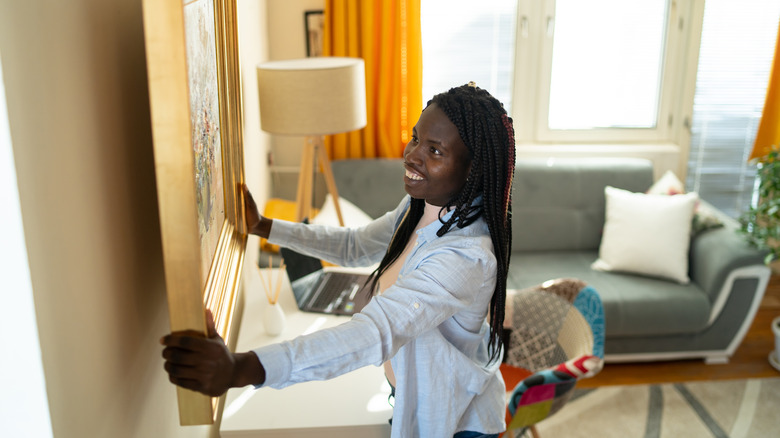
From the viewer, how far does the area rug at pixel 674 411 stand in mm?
2650

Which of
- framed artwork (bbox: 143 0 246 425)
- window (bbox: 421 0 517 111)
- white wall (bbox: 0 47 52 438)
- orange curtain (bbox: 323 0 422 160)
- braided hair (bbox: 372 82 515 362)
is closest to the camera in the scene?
white wall (bbox: 0 47 52 438)

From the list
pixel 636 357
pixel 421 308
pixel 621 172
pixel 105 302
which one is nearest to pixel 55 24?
pixel 105 302

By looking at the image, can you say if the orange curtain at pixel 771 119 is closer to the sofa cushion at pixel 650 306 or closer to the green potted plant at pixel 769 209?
the green potted plant at pixel 769 209

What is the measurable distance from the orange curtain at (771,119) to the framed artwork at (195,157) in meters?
3.48

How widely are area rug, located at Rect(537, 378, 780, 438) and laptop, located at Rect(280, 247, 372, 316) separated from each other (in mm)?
1088

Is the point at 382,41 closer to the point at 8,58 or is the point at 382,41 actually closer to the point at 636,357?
the point at 636,357

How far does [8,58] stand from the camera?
0.56 metres

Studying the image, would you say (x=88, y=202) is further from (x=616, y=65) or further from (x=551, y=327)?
Result: (x=616, y=65)

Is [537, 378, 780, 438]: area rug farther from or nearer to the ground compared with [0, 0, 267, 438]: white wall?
nearer to the ground

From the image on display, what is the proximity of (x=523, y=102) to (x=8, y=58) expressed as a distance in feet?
11.6

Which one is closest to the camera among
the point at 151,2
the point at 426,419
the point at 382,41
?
the point at 151,2

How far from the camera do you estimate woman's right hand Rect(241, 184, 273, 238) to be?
138 cm

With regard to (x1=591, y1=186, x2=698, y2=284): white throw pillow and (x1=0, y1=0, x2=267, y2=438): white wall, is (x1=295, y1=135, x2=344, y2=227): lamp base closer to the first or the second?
(x1=591, y1=186, x2=698, y2=284): white throw pillow

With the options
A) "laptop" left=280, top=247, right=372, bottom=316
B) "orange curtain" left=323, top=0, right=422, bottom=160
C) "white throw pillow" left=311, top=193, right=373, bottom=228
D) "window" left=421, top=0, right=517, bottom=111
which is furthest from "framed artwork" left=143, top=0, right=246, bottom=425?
"window" left=421, top=0, right=517, bottom=111
